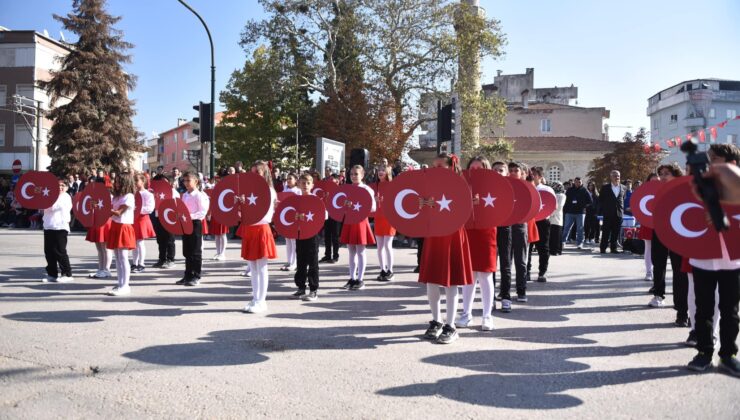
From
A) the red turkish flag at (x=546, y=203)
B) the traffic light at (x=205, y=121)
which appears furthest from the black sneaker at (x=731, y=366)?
the traffic light at (x=205, y=121)

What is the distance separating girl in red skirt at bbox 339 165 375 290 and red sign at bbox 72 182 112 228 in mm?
3916

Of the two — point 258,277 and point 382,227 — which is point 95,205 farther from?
point 382,227

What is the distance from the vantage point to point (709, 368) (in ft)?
16.0

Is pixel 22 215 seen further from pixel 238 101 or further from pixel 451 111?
pixel 238 101

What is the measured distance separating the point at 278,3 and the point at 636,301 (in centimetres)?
3260

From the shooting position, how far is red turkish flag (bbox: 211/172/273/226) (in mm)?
7176

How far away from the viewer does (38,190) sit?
967 centimetres

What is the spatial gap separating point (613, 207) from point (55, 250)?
13.2 metres

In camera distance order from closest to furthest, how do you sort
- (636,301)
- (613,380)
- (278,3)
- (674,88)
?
(613,380) < (636,301) < (278,3) < (674,88)

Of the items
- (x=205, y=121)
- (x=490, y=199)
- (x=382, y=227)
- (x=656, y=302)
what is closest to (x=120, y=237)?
(x=382, y=227)

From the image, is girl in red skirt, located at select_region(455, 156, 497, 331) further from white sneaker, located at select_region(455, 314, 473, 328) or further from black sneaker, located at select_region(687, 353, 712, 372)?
black sneaker, located at select_region(687, 353, 712, 372)

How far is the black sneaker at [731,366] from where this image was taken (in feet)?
15.5

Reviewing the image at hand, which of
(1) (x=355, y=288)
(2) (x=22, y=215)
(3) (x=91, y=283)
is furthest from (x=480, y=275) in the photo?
(2) (x=22, y=215)

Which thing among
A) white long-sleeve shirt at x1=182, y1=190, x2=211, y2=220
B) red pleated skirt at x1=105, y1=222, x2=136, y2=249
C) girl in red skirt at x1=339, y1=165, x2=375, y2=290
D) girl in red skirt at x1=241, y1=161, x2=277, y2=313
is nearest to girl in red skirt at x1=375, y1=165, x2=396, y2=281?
girl in red skirt at x1=339, y1=165, x2=375, y2=290
